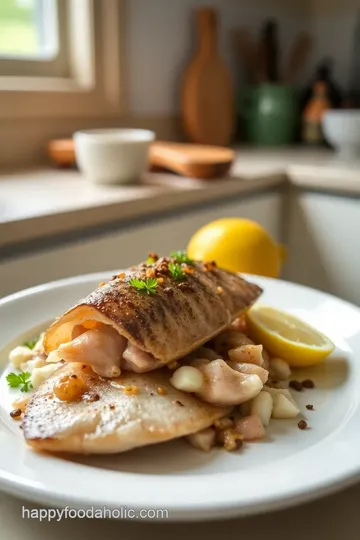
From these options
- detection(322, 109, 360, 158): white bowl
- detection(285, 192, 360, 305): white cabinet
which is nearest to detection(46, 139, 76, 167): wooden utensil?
detection(285, 192, 360, 305): white cabinet

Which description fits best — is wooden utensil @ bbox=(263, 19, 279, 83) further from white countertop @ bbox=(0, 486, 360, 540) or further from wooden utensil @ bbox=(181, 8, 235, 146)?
white countertop @ bbox=(0, 486, 360, 540)

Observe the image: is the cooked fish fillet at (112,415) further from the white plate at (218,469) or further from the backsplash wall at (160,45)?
the backsplash wall at (160,45)

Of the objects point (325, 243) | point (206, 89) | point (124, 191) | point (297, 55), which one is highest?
point (297, 55)

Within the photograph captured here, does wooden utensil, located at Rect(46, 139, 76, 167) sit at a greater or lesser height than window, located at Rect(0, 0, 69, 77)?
lesser

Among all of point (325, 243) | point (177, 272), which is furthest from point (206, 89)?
point (177, 272)

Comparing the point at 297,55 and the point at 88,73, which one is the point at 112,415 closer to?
the point at 88,73
